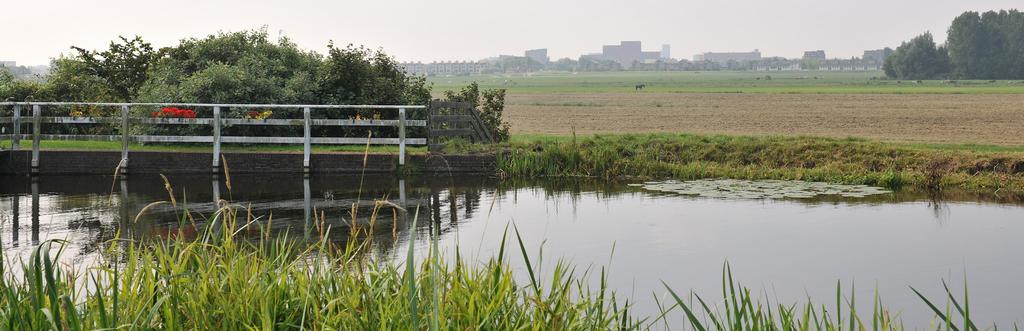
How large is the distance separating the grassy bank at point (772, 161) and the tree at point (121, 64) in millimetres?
9362

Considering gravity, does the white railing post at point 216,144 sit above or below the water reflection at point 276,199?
above

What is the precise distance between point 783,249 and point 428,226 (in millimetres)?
4160

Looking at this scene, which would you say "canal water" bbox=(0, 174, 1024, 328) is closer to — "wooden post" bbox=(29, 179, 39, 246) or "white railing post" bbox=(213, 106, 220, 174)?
"wooden post" bbox=(29, 179, 39, 246)

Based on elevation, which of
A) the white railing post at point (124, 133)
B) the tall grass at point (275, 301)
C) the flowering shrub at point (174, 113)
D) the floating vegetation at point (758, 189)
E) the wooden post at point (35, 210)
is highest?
the flowering shrub at point (174, 113)

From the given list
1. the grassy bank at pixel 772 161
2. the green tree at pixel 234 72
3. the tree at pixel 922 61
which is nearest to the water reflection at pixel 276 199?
the grassy bank at pixel 772 161

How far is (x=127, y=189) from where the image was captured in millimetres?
18797

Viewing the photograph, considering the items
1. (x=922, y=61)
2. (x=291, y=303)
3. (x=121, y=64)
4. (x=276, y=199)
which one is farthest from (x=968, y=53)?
(x=291, y=303)

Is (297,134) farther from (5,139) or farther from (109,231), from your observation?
(109,231)

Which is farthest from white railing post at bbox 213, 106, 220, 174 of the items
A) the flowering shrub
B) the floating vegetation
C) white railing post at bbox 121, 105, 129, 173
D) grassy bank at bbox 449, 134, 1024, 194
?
the floating vegetation

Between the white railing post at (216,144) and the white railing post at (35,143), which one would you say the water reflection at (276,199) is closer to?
the white railing post at (216,144)

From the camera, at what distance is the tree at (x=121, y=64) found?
28312 mm

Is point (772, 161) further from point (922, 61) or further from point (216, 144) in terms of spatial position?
point (922, 61)

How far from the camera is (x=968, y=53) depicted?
7219 inches

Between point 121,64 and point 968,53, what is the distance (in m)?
173
